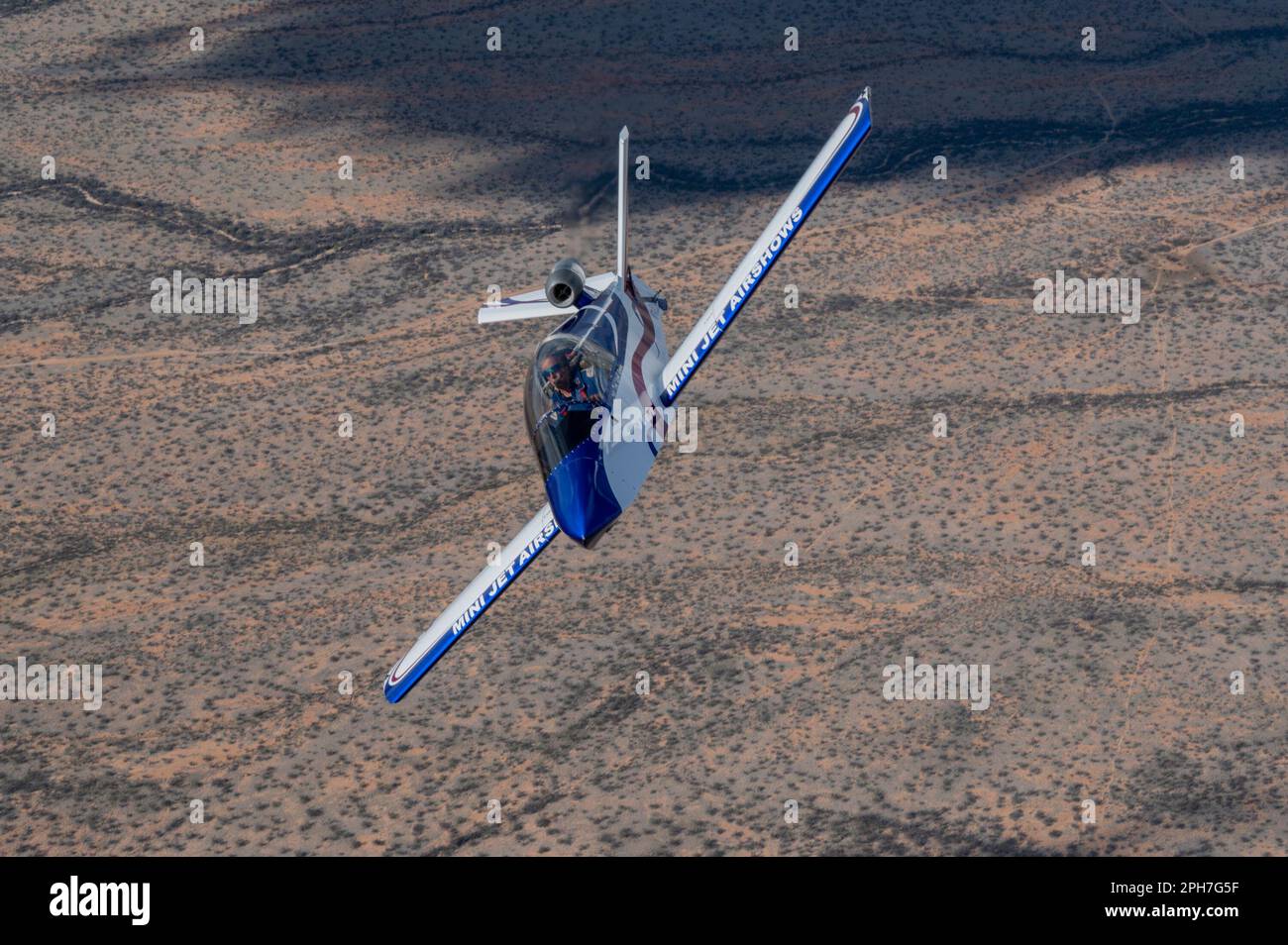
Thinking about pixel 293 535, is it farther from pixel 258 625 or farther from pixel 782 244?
pixel 782 244

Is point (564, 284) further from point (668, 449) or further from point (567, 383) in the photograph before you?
point (668, 449)

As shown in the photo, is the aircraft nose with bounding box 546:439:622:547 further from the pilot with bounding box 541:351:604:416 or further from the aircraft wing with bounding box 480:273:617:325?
the aircraft wing with bounding box 480:273:617:325

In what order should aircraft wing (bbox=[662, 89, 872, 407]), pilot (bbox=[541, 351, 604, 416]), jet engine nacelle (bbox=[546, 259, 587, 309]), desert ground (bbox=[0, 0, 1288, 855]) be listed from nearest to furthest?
1. desert ground (bbox=[0, 0, 1288, 855])
2. pilot (bbox=[541, 351, 604, 416])
3. jet engine nacelle (bbox=[546, 259, 587, 309])
4. aircraft wing (bbox=[662, 89, 872, 407])

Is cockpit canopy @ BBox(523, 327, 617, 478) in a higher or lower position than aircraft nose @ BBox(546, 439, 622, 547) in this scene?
higher

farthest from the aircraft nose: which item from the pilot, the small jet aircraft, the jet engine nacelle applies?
the jet engine nacelle

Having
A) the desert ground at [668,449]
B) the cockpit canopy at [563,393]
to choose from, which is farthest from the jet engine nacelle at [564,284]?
the desert ground at [668,449]

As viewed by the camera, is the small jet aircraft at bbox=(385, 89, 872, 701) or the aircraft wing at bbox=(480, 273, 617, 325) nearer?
the small jet aircraft at bbox=(385, 89, 872, 701)

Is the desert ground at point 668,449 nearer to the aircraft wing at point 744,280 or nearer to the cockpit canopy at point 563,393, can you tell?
the aircraft wing at point 744,280
